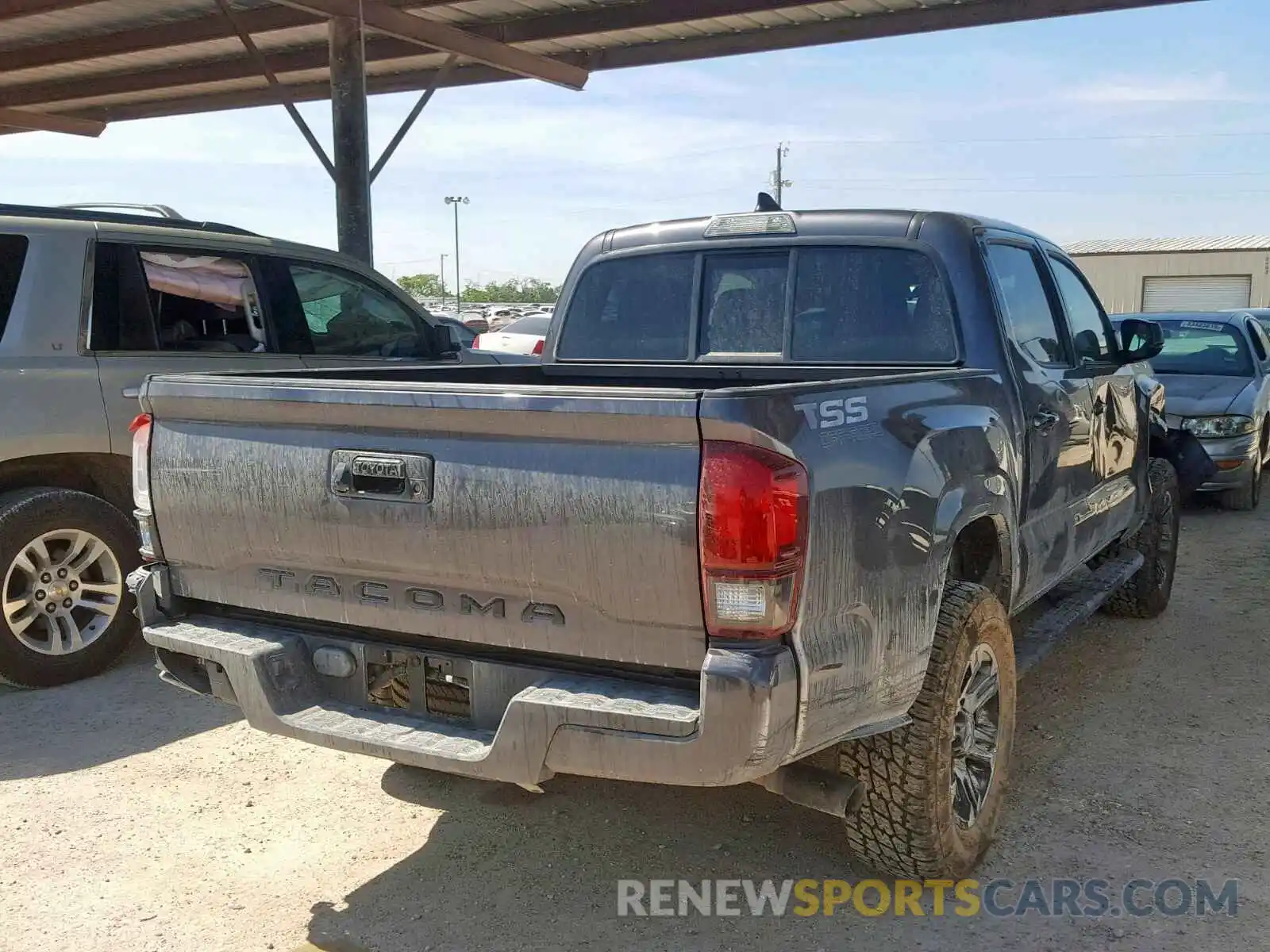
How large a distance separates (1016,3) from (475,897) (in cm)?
898

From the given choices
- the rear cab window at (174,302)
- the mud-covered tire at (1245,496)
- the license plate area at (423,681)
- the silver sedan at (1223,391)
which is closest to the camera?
the license plate area at (423,681)

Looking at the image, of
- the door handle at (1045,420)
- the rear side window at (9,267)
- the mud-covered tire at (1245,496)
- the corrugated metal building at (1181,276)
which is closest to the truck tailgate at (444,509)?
the door handle at (1045,420)

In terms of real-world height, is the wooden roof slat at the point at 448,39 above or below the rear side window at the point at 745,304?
above

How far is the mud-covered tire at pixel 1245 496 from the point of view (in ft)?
30.8

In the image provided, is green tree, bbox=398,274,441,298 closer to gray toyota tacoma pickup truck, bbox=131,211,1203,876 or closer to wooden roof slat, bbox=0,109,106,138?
wooden roof slat, bbox=0,109,106,138

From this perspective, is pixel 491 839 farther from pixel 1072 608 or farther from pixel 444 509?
pixel 1072 608

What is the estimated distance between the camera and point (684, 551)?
8.22 feet

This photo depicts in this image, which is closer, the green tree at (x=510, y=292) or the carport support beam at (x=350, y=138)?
the carport support beam at (x=350, y=138)

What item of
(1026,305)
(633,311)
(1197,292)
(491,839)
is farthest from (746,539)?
(1197,292)

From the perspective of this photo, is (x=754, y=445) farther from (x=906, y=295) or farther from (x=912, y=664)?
(x=906, y=295)

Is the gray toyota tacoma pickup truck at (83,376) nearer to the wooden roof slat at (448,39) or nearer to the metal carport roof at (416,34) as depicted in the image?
the wooden roof slat at (448,39)

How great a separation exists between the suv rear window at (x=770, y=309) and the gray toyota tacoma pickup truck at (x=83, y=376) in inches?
86.4

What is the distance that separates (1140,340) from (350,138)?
24.8ft

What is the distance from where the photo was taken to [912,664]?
3.01 m
